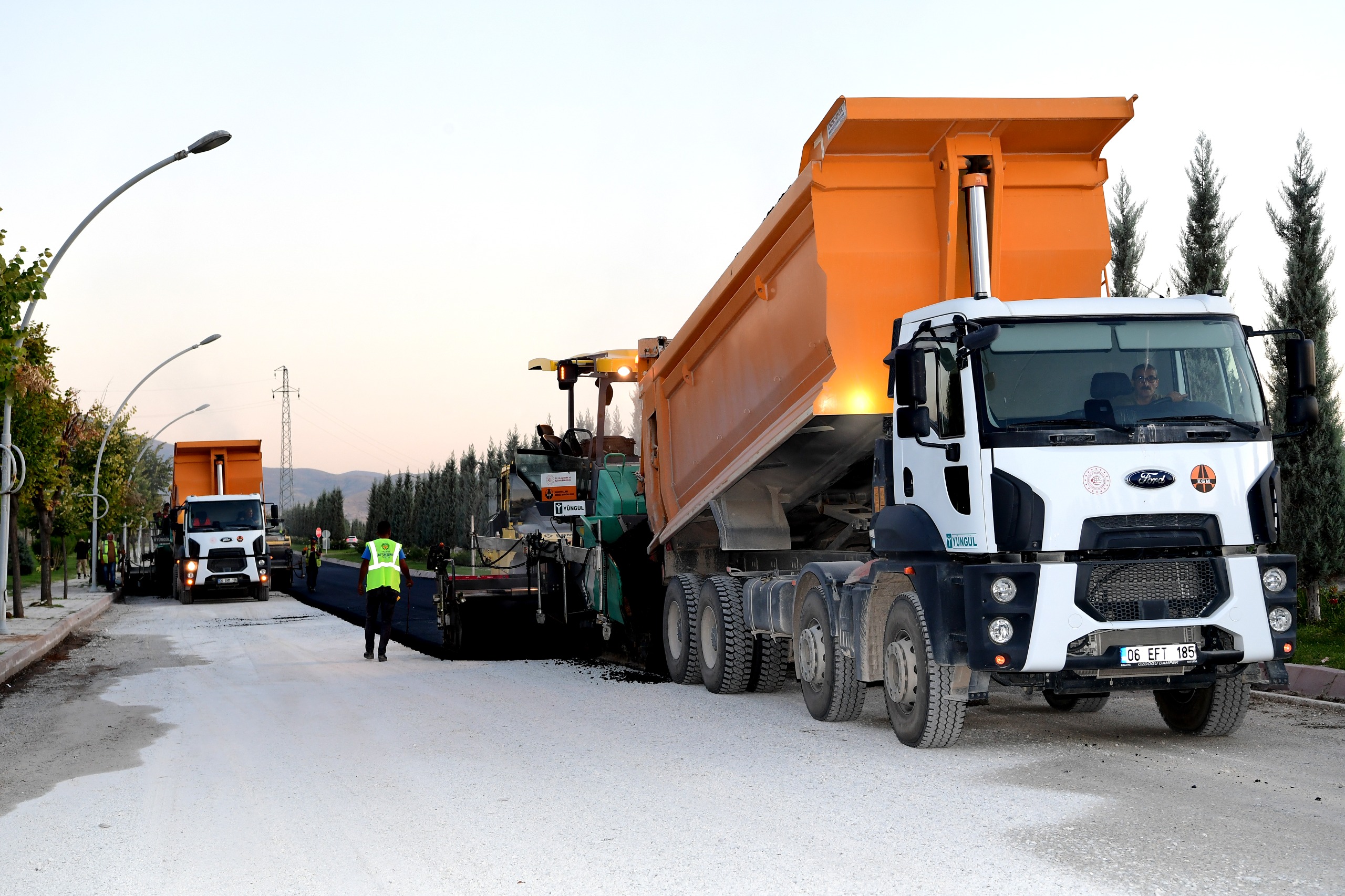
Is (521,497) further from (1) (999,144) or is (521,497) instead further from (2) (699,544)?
(1) (999,144)

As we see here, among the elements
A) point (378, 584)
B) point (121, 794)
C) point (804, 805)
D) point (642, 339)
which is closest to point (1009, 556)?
point (804, 805)

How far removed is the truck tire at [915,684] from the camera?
8055mm

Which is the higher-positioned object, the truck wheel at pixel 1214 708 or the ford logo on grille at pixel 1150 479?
the ford logo on grille at pixel 1150 479

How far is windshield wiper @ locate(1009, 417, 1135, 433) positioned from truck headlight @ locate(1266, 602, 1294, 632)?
122 centimetres

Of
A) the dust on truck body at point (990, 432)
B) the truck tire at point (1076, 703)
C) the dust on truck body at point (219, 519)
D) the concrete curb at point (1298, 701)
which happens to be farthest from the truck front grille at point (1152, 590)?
the dust on truck body at point (219, 519)

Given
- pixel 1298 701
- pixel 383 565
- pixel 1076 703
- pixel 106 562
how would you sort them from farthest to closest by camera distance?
pixel 106 562 < pixel 383 565 < pixel 1298 701 < pixel 1076 703

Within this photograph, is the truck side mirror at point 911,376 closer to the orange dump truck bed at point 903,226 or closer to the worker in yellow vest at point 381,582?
the orange dump truck bed at point 903,226

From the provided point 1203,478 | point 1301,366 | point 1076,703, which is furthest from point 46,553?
point 1301,366

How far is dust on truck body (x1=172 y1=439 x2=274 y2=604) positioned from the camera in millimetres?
33375

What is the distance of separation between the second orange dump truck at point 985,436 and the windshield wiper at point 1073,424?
2 cm

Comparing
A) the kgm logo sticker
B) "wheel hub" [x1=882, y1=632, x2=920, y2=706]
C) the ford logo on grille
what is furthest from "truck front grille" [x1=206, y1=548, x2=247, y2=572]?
the kgm logo sticker

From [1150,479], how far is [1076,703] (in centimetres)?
307

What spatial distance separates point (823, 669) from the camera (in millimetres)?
9750

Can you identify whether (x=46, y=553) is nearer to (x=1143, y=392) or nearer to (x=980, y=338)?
(x=980, y=338)
